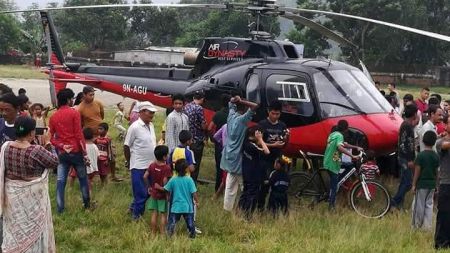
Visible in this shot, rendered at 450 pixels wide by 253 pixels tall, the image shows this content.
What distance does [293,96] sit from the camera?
8812mm

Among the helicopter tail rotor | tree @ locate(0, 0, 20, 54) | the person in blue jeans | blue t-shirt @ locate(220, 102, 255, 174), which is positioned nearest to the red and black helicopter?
the person in blue jeans

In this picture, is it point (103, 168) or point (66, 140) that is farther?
point (103, 168)

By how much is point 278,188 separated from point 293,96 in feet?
6.39

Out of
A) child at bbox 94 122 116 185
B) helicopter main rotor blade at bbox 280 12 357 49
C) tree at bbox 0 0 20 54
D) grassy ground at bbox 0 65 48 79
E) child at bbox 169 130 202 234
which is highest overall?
helicopter main rotor blade at bbox 280 12 357 49

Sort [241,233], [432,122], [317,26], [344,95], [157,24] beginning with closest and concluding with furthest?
[241,233] → [432,122] → [344,95] → [317,26] → [157,24]

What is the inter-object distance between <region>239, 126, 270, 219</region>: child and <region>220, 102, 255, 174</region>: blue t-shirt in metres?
0.11

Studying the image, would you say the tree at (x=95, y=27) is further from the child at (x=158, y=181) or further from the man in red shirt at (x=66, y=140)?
the child at (x=158, y=181)

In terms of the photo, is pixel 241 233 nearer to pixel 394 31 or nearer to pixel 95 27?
pixel 394 31

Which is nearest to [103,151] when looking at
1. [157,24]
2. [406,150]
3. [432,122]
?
[406,150]

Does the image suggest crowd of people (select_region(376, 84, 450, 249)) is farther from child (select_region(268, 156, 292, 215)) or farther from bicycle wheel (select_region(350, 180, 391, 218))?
child (select_region(268, 156, 292, 215))

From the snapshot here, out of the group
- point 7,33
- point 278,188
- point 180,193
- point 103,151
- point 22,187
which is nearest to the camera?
point 22,187

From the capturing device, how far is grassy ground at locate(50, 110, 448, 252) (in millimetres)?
5980

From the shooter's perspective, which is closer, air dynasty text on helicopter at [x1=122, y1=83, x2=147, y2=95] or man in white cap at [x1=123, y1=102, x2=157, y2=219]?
man in white cap at [x1=123, y1=102, x2=157, y2=219]

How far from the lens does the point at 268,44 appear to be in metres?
10.2
